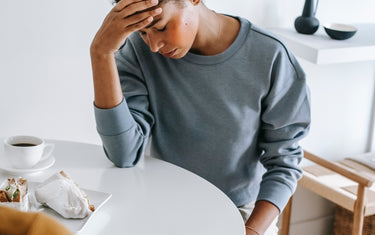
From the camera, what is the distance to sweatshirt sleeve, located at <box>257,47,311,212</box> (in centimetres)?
131

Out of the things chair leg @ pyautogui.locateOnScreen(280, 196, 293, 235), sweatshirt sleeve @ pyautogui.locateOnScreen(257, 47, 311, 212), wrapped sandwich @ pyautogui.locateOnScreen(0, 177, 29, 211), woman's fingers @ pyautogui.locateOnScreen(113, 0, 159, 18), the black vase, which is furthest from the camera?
chair leg @ pyautogui.locateOnScreen(280, 196, 293, 235)

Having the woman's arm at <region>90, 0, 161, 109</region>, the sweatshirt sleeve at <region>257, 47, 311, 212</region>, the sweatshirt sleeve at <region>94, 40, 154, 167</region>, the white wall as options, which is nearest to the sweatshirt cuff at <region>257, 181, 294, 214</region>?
the sweatshirt sleeve at <region>257, 47, 311, 212</region>

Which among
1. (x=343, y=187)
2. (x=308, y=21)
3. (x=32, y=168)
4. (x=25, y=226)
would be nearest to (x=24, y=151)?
(x=32, y=168)

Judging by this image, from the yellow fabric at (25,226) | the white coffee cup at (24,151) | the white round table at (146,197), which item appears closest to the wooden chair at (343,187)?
the white round table at (146,197)

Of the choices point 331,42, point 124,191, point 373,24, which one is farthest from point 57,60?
point 373,24

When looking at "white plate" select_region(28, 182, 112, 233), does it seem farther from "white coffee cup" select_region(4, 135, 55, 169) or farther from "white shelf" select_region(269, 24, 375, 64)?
"white shelf" select_region(269, 24, 375, 64)

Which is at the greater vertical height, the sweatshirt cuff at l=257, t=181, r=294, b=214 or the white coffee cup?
the white coffee cup

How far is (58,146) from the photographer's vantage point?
1.32 meters

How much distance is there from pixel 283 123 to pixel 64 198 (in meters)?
0.56

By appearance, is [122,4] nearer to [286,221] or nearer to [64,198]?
[64,198]

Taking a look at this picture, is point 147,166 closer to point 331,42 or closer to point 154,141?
point 154,141

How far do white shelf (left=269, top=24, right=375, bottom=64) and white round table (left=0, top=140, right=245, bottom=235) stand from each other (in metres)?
0.87

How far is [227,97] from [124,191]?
1.16 ft

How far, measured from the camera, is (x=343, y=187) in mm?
2191
